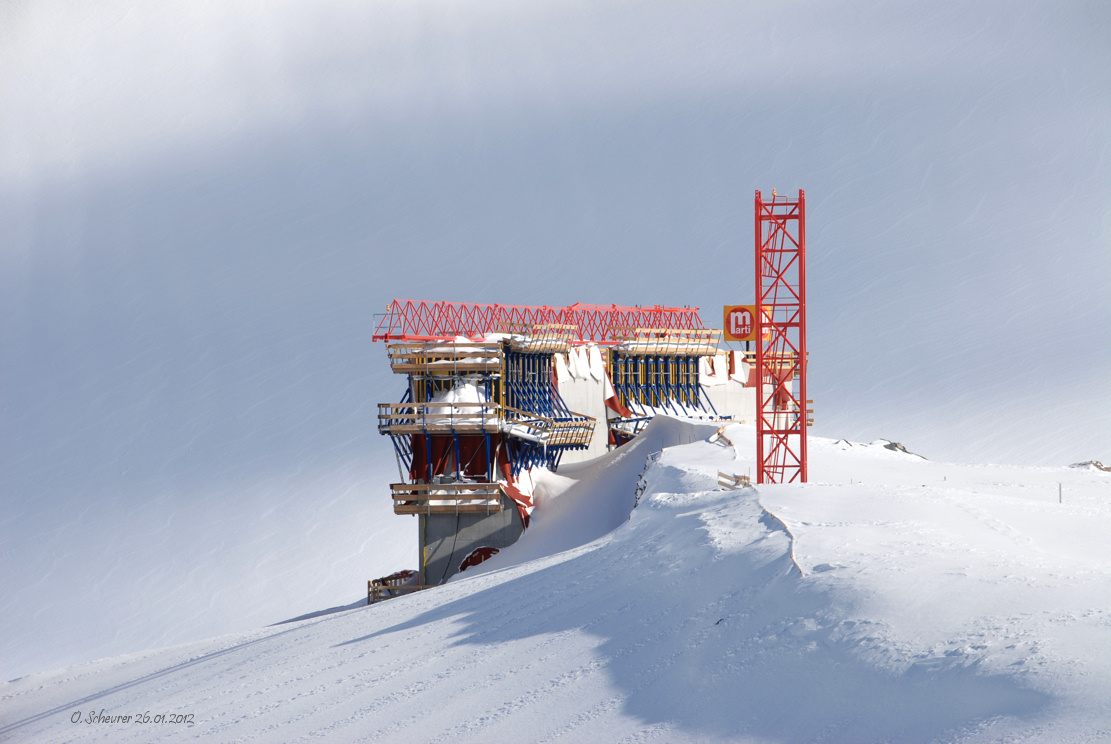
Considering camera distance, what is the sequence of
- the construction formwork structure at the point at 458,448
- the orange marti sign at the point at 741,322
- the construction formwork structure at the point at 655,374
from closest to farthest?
the orange marti sign at the point at 741,322, the construction formwork structure at the point at 458,448, the construction formwork structure at the point at 655,374

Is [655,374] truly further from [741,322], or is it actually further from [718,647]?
[718,647]

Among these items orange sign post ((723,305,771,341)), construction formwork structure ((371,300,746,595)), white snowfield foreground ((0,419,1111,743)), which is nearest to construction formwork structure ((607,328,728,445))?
construction formwork structure ((371,300,746,595))

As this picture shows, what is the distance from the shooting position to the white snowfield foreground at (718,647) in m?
15.9

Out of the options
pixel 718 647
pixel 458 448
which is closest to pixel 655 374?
pixel 458 448

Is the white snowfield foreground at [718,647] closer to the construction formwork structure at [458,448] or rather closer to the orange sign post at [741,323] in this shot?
the orange sign post at [741,323]

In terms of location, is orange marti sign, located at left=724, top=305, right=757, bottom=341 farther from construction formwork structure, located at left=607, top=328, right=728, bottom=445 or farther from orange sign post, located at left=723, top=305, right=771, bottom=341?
construction formwork structure, located at left=607, top=328, right=728, bottom=445

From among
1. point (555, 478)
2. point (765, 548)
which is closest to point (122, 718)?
point (765, 548)

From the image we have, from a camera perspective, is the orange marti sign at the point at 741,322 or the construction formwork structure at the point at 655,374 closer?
the orange marti sign at the point at 741,322

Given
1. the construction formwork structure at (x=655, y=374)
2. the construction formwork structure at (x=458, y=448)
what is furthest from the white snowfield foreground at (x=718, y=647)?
the construction formwork structure at (x=655, y=374)

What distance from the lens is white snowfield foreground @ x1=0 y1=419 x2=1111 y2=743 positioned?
15.9 m

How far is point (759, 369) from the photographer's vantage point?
125 ft

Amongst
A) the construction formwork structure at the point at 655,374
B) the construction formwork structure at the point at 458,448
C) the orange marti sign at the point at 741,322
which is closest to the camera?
the orange marti sign at the point at 741,322

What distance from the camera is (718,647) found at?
774 inches

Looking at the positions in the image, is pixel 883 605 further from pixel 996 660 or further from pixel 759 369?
pixel 759 369
